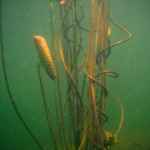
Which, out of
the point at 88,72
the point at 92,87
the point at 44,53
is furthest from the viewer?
the point at 88,72

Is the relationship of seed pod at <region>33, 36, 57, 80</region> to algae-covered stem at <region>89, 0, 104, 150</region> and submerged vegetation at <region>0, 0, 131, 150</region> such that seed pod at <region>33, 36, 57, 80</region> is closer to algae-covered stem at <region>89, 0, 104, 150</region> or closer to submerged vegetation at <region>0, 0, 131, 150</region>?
submerged vegetation at <region>0, 0, 131, 150</region>

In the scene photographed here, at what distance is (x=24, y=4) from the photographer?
790 centimetres

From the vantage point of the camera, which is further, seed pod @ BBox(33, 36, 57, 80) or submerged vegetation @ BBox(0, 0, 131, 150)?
submerged vegetation @ BBox(0, 0, 131, 150)

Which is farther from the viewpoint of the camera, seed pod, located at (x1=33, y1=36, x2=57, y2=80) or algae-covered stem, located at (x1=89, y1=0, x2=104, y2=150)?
algae-covered stem, located at (x1=89, y1=0, x2=104, y2=150)

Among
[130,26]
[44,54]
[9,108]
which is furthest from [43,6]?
[44,54]

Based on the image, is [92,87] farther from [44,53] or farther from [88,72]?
[44,53]

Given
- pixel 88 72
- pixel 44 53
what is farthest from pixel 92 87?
pixel 44 53

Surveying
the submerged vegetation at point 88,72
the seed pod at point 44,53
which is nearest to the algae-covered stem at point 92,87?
the submerged vegetation at point 88,72

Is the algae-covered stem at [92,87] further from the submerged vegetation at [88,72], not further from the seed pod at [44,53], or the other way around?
the seed pod at [44,53]

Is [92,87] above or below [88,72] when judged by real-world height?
below

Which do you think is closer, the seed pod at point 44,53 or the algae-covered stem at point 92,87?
the seed pod at point 44,53

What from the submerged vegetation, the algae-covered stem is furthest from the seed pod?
the algae-covered stem

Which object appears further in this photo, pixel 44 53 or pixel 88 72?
pixel 88 72

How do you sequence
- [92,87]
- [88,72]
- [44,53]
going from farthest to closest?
1. [88,72]
2. [92,87]
3. [44,53]
